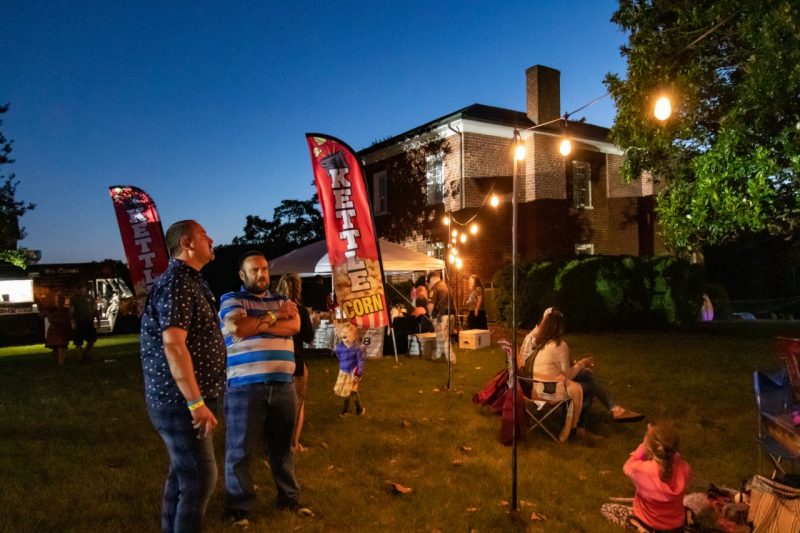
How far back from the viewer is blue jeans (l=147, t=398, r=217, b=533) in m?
2.66

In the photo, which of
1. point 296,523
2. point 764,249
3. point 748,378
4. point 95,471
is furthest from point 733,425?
point 764,249

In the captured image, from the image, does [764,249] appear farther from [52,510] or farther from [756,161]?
[52,510]

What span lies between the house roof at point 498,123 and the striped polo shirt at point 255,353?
15461 millimetres

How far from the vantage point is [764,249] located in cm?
2825

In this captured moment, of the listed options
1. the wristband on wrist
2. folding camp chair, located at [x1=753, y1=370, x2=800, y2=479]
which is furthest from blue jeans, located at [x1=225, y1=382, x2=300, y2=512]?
folding camp chair, located at [x1=753, y1=370, x2=800, y2=479]

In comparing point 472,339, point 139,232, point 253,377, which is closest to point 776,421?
point 253,377

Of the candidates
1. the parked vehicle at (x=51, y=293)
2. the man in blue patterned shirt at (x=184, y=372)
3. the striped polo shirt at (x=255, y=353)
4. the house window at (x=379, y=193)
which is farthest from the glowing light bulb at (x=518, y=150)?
the house window at (x=379, y=193)

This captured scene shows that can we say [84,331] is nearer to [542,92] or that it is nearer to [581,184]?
[542,92]

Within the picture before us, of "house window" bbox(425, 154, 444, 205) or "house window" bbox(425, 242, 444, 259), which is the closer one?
"house window" bbox(425, 154, 444, 205)

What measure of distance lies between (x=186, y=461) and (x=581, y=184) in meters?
20.6

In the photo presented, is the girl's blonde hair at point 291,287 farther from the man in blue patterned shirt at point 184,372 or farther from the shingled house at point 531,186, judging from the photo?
the shingled house at point 531,186

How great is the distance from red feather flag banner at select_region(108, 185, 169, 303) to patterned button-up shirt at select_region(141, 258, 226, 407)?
29.2 ft

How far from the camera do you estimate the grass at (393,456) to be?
4.14 m

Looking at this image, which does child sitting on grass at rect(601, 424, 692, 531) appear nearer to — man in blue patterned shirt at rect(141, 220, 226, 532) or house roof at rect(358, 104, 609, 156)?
man in blue patterned shirt at rect(141, 220, 226, 532)
